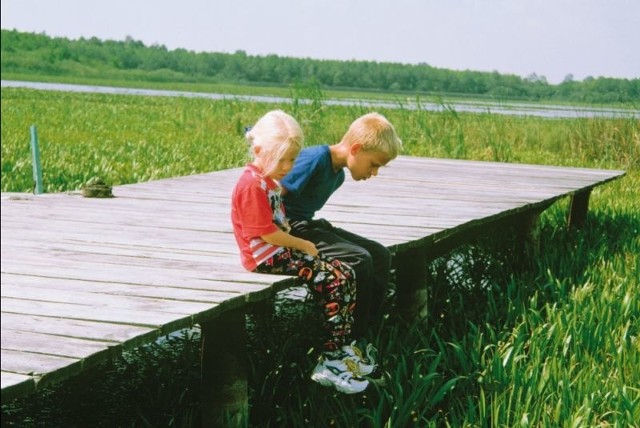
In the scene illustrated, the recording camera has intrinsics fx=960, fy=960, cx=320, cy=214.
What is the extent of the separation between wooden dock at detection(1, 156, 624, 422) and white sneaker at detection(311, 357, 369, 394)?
0.36 meters

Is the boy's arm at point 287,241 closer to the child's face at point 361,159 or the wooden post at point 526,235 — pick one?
the child's face at point 361,159

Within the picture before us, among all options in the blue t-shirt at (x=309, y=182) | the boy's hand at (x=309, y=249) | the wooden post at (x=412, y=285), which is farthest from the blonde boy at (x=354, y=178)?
the wooden post at (x=412, y=285)

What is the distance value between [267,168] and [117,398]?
1.12m

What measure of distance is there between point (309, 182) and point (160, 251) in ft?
2.10

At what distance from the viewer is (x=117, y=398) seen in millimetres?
3676

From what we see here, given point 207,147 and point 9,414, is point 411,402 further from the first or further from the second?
point 207,147

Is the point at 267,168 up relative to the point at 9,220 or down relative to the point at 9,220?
up

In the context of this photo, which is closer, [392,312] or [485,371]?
[485,371]

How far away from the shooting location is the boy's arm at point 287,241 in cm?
326

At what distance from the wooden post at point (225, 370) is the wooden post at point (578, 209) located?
4.38 m

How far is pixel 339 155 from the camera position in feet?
12.2

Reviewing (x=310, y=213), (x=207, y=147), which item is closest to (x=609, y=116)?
(x=207, y=147)

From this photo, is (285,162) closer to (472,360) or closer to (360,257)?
(360,257)

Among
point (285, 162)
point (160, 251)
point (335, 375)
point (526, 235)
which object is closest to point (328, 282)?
point (335, 375)
